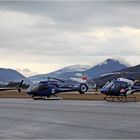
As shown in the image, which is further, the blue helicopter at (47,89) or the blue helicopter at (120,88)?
the blue helicopter at (47,89)

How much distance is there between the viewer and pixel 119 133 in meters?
13.1

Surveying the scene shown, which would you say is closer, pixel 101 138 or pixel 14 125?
pixel 101 138

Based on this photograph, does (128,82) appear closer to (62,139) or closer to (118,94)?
(118,94)

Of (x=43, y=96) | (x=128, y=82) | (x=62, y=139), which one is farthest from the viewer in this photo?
(x=43, y=96)

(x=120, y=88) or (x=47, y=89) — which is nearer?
(x=120, y=88)

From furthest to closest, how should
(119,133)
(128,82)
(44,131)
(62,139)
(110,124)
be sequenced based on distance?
(128,82), (110,124), (44,131), (119,133), (62,139)

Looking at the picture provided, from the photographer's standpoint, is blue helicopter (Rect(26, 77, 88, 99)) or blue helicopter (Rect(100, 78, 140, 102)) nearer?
blue helicopter (Rect(100, 78, 140, 102))

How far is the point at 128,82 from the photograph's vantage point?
39.8 metres

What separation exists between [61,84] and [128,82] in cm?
1076

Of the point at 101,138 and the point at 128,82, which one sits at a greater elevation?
the point at 128,82

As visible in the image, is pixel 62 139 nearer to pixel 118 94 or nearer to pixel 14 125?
pixel 14 125

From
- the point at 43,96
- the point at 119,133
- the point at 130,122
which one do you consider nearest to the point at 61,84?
the point at 43,96

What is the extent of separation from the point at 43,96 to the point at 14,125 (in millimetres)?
30567

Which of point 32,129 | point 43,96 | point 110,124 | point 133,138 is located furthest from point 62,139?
point 43,96
